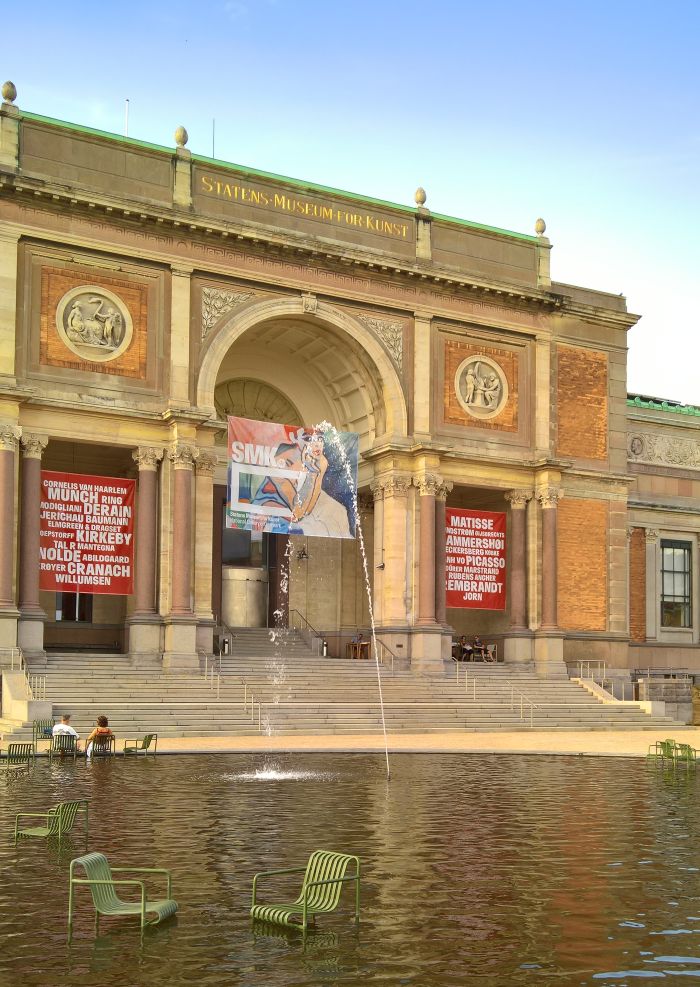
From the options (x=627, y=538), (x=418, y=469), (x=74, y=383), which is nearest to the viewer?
(x=74, y=383)

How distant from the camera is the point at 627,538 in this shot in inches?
1964

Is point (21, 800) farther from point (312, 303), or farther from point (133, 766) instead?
point (312, 303)

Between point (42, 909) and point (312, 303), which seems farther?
point (312, 303)

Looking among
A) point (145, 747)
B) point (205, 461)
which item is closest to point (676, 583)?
point (205, 461)

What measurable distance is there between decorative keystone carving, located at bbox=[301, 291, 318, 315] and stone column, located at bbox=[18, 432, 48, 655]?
10.6 metres

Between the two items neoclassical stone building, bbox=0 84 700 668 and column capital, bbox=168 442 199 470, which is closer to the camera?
neoclassical stone building, bbox=0 84 700 668

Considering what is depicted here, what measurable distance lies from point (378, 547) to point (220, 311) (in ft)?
33.6

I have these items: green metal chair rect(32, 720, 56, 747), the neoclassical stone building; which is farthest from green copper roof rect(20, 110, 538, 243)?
green metal chair rect(32, 720, 56, 747)

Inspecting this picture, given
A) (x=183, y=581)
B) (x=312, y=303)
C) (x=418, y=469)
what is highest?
(x=312, y=303)

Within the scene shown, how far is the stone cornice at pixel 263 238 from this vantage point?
126 feet

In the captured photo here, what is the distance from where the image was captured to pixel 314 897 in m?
10.9

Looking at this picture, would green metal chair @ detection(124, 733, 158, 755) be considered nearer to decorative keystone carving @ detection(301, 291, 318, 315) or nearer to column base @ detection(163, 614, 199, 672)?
column base @ detection(163, 614, 199, 672)

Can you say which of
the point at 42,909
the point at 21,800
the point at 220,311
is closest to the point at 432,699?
the point at 220,311

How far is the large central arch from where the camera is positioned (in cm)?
4138
